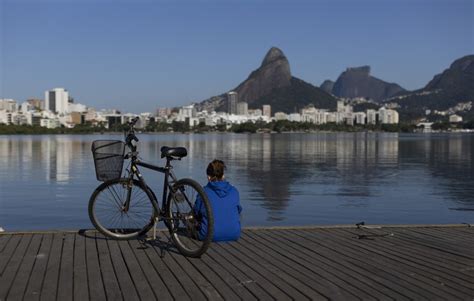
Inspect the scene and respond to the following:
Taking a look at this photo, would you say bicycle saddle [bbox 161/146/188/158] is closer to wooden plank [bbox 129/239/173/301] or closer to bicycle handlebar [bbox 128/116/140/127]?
bicycle handlebar [bbox 128/116/140/127]

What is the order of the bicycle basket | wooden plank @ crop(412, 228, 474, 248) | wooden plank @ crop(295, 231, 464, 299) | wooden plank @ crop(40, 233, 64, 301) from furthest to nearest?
1. wooden plank @ crop(412, 228, 474, 248)
2. the bicycle basket
3. wooden plank @ crop(295, 231, 464, 299)
4. wooden plank @ crop(40, 233, 64, 301)

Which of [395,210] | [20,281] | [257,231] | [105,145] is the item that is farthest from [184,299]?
[395,210]

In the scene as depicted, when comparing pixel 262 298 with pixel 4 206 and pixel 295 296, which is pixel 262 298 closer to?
pixel 295 296

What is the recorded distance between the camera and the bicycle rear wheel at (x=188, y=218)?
19.7 ft

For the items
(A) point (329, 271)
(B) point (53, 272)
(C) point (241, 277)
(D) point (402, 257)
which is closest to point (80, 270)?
(B) point (53, 272)

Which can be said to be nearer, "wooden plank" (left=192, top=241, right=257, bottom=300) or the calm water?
"wooden plank" (left=192, top=241, right=257, bottom=300)

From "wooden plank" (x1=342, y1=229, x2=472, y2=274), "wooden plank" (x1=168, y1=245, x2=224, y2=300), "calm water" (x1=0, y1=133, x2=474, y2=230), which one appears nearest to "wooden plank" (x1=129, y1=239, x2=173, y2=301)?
"wooden plank" (x1=168, y1=245, x2=224, y2=300)

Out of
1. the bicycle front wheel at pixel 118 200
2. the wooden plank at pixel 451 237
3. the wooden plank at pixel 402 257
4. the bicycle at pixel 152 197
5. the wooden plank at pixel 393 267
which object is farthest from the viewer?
the wooden plank at pixel 451 237

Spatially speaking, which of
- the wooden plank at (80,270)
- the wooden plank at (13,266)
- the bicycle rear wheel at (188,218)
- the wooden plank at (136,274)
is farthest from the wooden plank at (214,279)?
the wooden plank at (13,266)

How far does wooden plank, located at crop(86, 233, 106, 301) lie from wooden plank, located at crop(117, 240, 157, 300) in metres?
0.28

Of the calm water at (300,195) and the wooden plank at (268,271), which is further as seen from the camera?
the calm water at (300,195)

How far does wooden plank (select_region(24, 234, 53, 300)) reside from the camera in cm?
474

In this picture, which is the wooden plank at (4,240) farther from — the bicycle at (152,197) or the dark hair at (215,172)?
the dark hair at (215,172)

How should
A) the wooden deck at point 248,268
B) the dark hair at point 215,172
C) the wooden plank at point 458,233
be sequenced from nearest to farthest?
the wooden deck at point 248,268 → the dark hair at point 215,172 → the wooden plank at point 458,233
